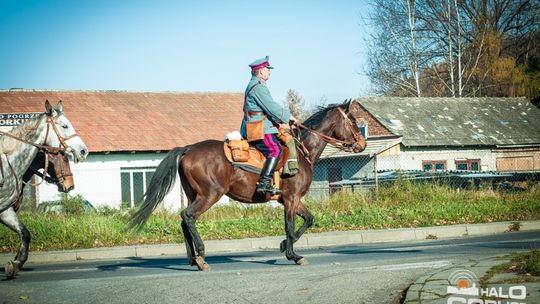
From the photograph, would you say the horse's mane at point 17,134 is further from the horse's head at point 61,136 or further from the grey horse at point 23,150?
the horse's head at point 61,136

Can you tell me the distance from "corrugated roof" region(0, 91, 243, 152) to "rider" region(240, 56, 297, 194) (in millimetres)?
21360

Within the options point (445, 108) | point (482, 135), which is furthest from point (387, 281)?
point (445, 108)

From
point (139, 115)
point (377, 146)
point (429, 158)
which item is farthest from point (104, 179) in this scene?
point (429, 158)

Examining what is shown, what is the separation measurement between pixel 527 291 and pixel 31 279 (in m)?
6.91

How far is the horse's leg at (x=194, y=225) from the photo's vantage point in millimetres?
9922

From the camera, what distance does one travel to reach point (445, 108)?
42406 millimetres

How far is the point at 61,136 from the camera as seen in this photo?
10.3 meters

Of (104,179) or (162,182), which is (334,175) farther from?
(162,182)

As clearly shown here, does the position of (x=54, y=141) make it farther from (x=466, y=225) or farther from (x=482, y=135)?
A: (x=482, y=135)

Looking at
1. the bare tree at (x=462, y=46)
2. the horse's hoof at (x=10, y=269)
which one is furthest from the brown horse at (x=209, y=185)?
the bare tree at (x=462, y=46)

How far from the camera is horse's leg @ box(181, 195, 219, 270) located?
9922mm

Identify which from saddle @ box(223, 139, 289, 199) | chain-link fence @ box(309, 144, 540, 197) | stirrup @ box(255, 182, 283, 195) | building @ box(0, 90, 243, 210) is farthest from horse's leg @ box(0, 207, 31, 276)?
chain-link fence @ box(309, 144, 540, 197)

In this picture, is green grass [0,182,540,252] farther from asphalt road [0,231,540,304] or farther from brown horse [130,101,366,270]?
brown horse [130,101,366,270]

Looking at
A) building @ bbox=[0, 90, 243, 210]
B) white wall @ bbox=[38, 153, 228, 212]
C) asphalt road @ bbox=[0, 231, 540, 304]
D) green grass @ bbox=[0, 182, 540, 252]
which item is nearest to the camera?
asphalt road @ bbox=[0, 231, 540, 304]
